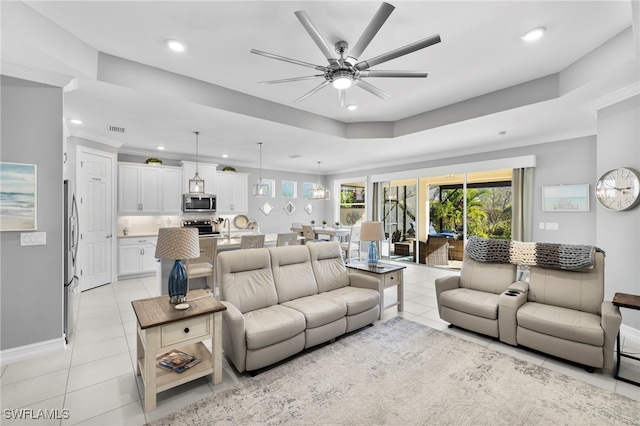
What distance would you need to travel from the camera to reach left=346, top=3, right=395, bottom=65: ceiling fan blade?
181 centimetres

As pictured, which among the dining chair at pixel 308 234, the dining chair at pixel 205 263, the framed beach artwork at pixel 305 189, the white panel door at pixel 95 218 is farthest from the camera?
the framed beach artwork at pixel 305 189

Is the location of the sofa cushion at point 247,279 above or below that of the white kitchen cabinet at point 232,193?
below

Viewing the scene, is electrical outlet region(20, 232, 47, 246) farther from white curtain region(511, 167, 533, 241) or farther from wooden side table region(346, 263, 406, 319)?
white curtain region(511, 167, 533, 241)

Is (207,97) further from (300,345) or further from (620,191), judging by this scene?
(620,191)

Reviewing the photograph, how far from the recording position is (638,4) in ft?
5.98

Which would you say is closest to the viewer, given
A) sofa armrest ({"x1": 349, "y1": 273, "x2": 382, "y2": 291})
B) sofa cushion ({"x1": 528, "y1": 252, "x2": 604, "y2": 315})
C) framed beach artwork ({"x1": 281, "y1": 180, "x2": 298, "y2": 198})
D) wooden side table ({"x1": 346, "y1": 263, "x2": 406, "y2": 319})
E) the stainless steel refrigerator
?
sofa cushion ({"x1": 528, "y1": 252, "x2": 604, "y2": 315})

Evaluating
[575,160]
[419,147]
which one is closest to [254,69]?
[419,147]

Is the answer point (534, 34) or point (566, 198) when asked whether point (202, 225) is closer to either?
point (534, 34)

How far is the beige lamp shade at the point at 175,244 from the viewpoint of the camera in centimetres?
238

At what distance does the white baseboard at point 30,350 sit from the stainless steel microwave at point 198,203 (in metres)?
4.10

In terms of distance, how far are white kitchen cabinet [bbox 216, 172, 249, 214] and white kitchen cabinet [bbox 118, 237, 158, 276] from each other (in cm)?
189

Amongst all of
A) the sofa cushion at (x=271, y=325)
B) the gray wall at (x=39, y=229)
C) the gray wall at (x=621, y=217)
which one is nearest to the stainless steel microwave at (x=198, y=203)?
the gray wall at (x=39, y=229)

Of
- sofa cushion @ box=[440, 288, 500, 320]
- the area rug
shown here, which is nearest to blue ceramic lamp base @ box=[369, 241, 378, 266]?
sofa cushion @ box=[440, 288, 500, 320]

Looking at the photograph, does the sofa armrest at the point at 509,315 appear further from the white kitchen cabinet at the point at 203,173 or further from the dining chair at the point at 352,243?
the white kitchen cabinet at the point at 203,173
